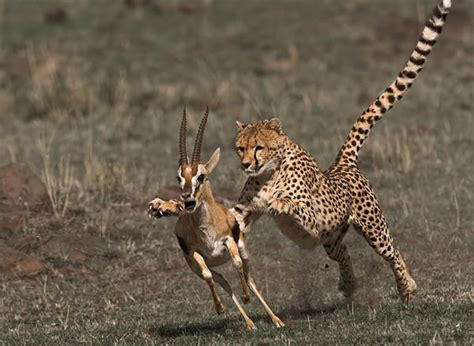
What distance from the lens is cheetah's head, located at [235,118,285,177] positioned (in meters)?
8.20

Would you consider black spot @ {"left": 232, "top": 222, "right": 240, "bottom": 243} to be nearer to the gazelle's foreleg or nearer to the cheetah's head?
the gazelle's foreleg

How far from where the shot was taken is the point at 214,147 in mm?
16484

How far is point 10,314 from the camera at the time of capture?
9977 millimetres

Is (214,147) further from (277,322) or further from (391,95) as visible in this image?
(277,322)

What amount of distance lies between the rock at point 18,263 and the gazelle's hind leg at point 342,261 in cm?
288

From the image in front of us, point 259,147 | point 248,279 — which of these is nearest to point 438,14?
point 259,147

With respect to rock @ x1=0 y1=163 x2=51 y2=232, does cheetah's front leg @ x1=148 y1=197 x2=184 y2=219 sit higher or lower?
higher

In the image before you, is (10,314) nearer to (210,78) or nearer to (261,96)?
(261,96)

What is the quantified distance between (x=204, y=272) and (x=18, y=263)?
3587 mm

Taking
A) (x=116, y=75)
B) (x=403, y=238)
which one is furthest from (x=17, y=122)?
(x=403, y=238)

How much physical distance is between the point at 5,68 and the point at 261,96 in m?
5.19

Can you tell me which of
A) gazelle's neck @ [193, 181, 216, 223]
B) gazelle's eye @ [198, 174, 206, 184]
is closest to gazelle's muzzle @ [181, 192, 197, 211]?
gazelle's eye @ [198, 174, 206, 184]

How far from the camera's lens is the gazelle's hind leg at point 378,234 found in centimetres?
925

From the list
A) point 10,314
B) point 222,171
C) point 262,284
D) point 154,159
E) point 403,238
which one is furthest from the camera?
point 154,159
